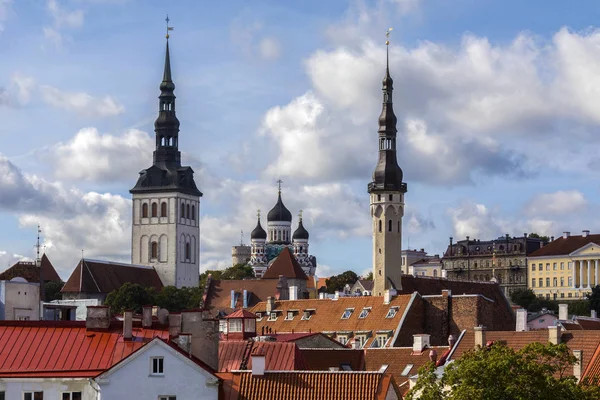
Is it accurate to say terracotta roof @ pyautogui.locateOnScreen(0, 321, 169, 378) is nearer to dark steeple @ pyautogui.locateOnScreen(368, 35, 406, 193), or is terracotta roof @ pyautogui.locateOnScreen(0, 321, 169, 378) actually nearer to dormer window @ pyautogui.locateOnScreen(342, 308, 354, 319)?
dormer window @ pyautogui.locateOnScreen(342, 308, 354, 319)

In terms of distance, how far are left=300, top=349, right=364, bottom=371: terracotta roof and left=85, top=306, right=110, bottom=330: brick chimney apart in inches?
700

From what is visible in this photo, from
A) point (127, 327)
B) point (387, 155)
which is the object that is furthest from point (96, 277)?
point (127, 327)

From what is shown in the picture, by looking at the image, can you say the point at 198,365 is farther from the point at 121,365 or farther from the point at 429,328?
the point at 429,328

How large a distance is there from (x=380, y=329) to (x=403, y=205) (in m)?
48.5

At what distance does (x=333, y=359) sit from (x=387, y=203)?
7429cm

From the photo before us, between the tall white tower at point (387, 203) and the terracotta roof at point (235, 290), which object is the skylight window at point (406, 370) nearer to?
the tall white tower at point (387, 203)

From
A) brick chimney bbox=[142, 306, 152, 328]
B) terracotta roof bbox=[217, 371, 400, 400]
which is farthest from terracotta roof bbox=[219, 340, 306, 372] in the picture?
terracotta roof bbox=[217, 371, 400, 400]

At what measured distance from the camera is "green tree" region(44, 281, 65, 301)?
606ft

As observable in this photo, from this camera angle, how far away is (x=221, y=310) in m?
160

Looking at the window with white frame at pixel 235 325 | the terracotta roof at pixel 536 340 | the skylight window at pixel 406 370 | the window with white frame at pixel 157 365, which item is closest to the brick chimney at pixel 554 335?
the terracotta roof at pixel 536 340

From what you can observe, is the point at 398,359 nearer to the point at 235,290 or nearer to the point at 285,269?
the point at 235,290

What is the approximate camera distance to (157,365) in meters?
43.7

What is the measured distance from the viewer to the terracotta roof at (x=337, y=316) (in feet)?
311

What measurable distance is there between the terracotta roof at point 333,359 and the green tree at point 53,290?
388 feet
